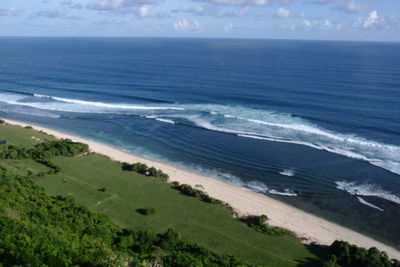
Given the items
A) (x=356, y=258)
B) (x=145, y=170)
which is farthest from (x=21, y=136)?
(x=356, y=258)

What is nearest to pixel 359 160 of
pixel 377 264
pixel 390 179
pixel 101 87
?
pixel 390 179

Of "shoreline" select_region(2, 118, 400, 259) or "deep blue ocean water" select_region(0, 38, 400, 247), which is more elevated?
"deep blue ocean water" select_region(0, 38, 400, 247)

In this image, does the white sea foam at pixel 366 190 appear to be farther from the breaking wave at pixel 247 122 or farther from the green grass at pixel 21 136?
the green grass at pixel 21 136

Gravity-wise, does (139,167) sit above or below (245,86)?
below

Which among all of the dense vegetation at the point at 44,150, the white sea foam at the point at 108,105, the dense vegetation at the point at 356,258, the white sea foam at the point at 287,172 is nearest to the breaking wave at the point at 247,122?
the white sea foam at the point at 108,105

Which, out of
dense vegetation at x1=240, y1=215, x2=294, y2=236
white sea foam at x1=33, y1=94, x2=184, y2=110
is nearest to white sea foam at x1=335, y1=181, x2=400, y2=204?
dense vegetation at x1=240, y1=215, x2=294, y2=236

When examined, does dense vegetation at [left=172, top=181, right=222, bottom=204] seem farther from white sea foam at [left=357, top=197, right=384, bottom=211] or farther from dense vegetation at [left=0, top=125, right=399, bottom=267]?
white sea foam at [left=357, top=197, right=384, bottom=211]

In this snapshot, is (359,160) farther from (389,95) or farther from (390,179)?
(389,95)
